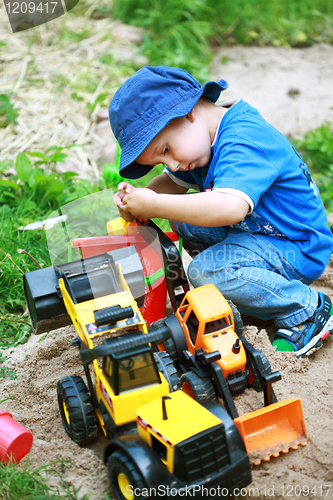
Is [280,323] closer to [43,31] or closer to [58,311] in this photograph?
[58,311]

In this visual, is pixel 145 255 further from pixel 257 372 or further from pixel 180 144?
pixel 257 372

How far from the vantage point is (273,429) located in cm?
149

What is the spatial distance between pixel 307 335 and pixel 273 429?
0.57 meters

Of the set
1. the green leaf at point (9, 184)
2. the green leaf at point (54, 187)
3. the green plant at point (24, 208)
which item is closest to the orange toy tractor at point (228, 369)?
the green plant at point (24, 208)

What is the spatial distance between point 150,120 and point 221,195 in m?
0.42

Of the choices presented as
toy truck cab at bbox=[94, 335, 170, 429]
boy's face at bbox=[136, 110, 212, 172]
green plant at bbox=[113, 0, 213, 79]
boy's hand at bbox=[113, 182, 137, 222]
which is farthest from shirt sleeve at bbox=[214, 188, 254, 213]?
green plant at bbox=[113, 0, 213, 79]

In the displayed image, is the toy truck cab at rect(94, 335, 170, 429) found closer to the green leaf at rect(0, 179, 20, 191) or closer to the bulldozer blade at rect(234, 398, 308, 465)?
the bulldozer blade at rect(234, 398, 308, 465)

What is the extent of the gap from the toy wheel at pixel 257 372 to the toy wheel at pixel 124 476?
0.57 metres

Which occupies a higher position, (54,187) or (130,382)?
(130,382)

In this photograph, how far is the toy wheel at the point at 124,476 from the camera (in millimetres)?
1155

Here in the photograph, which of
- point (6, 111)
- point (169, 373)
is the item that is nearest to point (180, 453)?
point (169, 373)

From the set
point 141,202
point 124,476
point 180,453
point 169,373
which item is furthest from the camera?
point 141,202

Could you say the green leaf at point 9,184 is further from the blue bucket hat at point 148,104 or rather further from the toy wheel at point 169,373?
the toy wheel at point 169,373

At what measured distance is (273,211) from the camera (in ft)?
6.63
